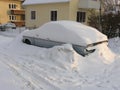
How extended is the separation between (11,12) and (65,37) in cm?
3741

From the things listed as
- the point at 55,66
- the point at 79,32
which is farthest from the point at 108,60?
the point at 55,66

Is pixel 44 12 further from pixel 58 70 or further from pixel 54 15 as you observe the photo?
pixel 58 70

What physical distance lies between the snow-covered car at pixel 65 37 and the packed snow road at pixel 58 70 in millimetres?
482

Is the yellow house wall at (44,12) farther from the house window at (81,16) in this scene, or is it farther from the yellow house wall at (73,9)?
the house window at (81,16)

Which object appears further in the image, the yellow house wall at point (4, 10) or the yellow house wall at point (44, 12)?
the yellow house wall at point (4, 10)

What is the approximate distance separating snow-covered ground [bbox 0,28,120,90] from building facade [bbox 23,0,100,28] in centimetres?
1538

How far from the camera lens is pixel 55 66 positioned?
27.5 ft

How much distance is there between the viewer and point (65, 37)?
10242 millimetres

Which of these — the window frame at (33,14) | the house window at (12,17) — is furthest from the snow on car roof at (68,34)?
the house window at (12,17)

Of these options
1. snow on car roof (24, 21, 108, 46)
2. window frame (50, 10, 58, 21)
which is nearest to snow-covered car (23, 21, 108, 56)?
snow on car roof (24, 21, 108, 46)

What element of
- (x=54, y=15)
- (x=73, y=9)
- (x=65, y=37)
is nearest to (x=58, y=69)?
(x=65, y=37)

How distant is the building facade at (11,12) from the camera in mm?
45066

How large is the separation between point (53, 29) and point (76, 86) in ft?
15.6

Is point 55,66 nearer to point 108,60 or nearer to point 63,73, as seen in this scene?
point 63,73
